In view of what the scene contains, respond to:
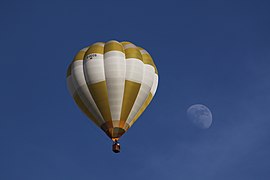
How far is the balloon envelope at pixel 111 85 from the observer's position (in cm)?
4503

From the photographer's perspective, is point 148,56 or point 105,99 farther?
point 148,56

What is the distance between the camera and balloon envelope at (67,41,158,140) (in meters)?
45.0

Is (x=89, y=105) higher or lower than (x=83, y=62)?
lower

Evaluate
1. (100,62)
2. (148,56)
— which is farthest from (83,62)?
(148,56)

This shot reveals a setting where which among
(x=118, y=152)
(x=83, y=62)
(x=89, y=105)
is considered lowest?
(x=118, y=152)

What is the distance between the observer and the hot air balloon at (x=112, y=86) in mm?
45031

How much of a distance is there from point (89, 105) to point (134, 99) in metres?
2.76

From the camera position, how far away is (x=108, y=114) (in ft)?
148

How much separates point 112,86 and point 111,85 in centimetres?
9

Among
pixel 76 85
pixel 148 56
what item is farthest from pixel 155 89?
pixel 76 85

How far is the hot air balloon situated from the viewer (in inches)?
1773

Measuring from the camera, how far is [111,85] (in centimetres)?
4519

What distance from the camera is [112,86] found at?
45188mm

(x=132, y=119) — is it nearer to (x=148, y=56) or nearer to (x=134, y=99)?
(x=134, y=99)
